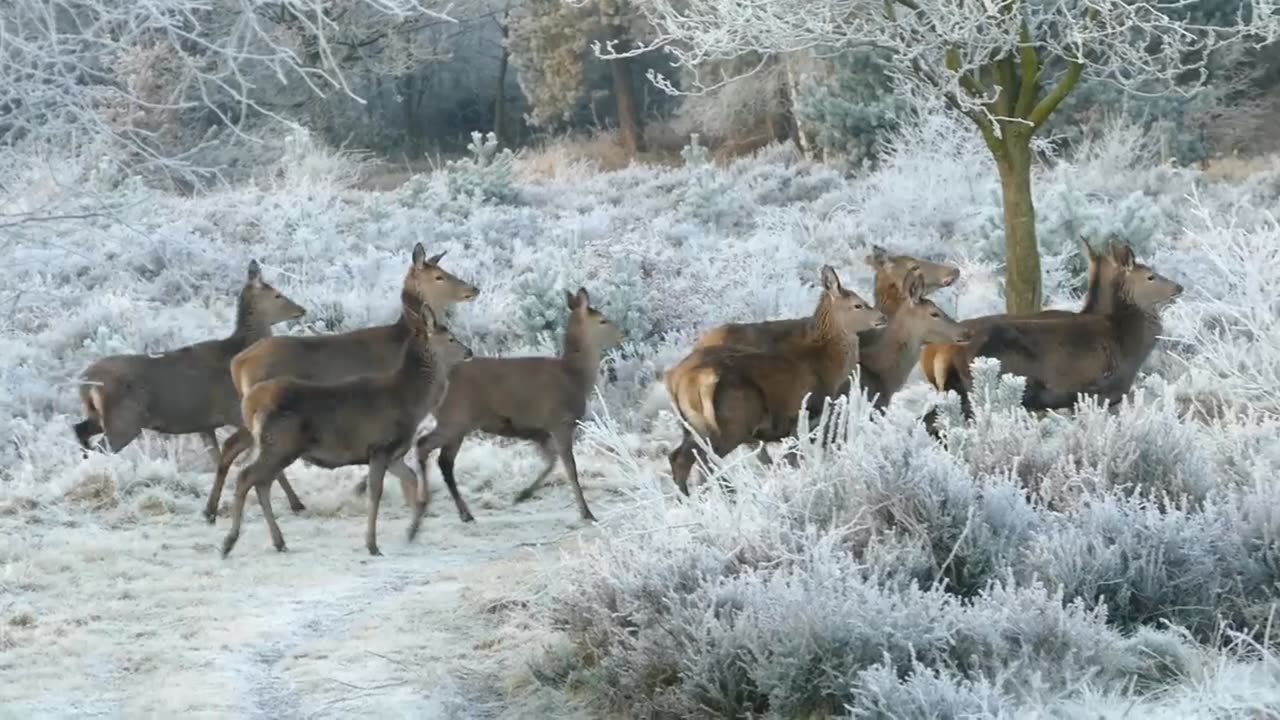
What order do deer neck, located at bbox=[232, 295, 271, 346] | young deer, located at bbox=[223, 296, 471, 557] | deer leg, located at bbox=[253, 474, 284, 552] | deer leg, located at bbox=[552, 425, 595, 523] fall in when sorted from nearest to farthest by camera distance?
1. young deer, located at bbox=[223, 296, 471, 557]
2. deer leg, located at bbox=[253, 474, 284, 552]
3. deer leg, located at bbox=[552, 425, 595, 523]
4. deer neck, located at bbox=[232, 295, 271, 346]

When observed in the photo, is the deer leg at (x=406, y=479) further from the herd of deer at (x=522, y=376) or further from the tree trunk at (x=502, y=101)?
the tree trunk at (x=502, y=101)

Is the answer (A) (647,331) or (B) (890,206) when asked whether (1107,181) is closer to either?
(B) (890,206)

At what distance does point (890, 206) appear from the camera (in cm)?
2512

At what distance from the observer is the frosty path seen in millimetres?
6910

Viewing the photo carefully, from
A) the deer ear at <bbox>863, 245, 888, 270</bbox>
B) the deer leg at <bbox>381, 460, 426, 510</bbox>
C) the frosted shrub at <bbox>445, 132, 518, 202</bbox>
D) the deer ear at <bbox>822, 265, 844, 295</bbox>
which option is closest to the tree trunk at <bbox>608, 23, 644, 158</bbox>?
the frosted shrub at <bbox>445, 132, 518, 202</bbox>

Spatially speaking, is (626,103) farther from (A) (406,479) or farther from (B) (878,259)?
(A) (406,479)

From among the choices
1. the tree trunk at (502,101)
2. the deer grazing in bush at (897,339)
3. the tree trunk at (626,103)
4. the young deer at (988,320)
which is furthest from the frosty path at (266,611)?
the tree trunk at (502,101)

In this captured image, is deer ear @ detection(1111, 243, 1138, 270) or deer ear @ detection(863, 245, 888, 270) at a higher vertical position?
deer ear @ detection(1111, 243, 1138, 270)

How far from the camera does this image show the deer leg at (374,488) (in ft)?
32.0

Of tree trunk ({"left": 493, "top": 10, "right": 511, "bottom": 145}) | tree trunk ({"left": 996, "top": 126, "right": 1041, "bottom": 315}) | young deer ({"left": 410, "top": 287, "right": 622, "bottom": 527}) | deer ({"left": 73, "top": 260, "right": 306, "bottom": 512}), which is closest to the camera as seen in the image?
young deer ({"left": 410, "top": 287, "right": 622, "bottom": 527})

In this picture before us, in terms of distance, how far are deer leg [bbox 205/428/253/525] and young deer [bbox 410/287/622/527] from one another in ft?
3.74

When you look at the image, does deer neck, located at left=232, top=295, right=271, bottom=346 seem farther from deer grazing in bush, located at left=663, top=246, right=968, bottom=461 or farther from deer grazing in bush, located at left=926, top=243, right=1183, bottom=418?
deer grazing in bush, located at left=926, top=243, right=1183, bottom=418

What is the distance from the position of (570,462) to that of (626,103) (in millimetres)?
30642

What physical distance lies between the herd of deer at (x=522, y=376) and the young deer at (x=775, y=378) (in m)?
0.01
